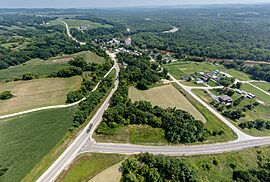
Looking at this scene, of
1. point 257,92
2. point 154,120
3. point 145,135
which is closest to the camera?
point 145,135

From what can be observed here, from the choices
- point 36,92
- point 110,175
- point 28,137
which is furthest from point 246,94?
point 36,92

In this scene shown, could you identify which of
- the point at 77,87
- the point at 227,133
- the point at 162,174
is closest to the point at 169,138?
the point at 162,174

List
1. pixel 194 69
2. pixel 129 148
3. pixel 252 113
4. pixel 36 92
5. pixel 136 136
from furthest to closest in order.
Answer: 1. pixel 194 69
2. pixel 36 92
3. pixel 252 113
4. pixel 136 136
5. pixel 129 148

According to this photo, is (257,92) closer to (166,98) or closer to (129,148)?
(166,98)

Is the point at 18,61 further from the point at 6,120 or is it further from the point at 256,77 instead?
the point at 256,77

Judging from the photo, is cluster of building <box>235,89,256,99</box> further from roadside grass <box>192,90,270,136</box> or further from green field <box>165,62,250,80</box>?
green field <box>165,62,250,80</box>

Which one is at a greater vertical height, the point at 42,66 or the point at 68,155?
the point at 68,155

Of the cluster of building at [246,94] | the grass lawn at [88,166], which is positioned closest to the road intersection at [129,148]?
the grass lawn at [88,166]

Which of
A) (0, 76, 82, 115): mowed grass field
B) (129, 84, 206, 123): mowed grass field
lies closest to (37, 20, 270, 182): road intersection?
(129, 84, 206, 123): mowed grass field
